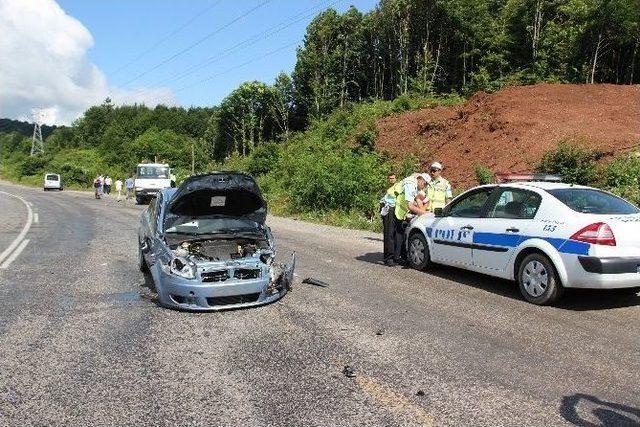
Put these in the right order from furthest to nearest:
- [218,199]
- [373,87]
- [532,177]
Answer: 1. [373,87]
2. [532,177]
3. [218,199]

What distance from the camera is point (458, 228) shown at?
8289 millimetres

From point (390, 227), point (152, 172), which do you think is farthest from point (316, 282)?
point (152, 172)

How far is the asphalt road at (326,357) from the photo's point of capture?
3.83 m

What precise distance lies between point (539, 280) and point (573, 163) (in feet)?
38.7

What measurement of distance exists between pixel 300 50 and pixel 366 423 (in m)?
59.2

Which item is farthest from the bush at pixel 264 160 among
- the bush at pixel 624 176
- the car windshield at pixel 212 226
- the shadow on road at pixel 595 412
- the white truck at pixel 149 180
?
the shadow on road at pixel 595 412

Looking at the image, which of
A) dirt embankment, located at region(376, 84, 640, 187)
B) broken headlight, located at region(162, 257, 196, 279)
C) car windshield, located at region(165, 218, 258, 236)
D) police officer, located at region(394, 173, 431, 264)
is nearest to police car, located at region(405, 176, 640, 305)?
police officer, located at region(394, 173, 431, 264)

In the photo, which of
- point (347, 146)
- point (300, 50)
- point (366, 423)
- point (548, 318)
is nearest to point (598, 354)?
point (548, 318)

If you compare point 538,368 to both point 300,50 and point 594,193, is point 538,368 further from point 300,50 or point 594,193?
point 300,50

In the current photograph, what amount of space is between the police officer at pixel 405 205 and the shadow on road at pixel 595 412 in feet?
18.9

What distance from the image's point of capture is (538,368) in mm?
4676

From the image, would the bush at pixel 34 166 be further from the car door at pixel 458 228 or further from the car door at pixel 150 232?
the car door at pixel 458 228

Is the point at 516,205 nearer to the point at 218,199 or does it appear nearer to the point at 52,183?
the point at 218,199

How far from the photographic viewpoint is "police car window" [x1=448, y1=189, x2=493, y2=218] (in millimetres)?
8094
